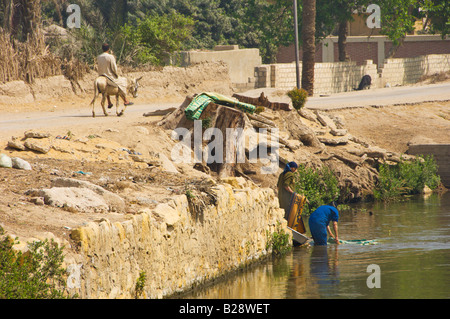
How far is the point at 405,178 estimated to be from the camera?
2178 centimetres

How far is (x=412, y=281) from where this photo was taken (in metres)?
10.9

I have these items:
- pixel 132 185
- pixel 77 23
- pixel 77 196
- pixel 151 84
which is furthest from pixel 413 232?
pixel 77 23

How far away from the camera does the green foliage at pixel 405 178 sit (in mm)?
21156

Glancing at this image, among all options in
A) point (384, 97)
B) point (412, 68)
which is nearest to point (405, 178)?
point (384, 97)

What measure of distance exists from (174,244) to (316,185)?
10.4m

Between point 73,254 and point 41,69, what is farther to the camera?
point 41,69

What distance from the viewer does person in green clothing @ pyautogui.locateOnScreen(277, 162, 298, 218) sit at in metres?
14.0

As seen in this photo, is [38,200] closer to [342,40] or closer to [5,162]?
[5,162]

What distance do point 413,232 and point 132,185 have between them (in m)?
7.29

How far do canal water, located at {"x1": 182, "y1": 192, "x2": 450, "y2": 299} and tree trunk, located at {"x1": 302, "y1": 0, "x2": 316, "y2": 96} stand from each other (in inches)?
550

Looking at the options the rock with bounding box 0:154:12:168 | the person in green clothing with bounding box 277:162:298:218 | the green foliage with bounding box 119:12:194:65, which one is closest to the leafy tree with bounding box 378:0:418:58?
the green foliage with bounding box 119:12:194:65
